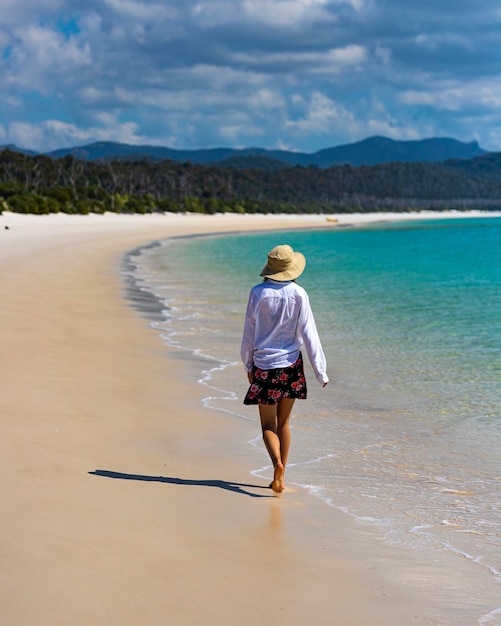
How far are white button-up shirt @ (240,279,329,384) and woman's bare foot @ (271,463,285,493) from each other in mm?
658

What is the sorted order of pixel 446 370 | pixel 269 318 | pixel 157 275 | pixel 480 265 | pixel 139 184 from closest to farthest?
1. pixel 269 318
2. pixel 446 370
3. pixel 157 275
4. pixel 480 265
5. pixel 139 184

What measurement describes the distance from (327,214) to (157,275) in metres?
135

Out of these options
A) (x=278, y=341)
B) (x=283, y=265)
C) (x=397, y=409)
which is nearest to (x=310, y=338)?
(x=278, y=341)

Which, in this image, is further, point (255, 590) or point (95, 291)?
point (95, 291)

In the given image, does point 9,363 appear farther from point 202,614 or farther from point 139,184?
point 139,184

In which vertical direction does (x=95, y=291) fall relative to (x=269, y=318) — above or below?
below

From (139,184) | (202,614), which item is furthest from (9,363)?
(139,184)

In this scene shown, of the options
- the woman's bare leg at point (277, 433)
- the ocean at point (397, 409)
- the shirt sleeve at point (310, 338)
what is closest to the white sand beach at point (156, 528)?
the woman's bare leg at point (277, 433)

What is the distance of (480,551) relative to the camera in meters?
5.09

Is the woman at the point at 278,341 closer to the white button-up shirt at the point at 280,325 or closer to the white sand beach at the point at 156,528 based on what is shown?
the white button-up shirt at the point at 280,325

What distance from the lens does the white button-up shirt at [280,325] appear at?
584 centimetres

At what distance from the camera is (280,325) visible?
5.86m

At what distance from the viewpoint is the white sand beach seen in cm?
398

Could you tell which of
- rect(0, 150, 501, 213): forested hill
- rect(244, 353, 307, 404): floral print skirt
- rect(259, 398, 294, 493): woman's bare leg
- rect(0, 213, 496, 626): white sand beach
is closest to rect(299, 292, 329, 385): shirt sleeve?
rect(244, 353, 307, 404): floral print skirt
